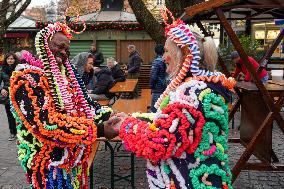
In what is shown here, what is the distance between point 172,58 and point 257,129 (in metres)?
3.26

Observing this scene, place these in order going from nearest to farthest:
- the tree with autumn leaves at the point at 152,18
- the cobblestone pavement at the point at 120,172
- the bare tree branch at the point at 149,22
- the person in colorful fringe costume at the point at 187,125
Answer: the person in colorful fringe costume at the point at 187,125
the cobblestone pavement at the point at 120,172
the tree with autumn leaves at the point at 152,18
the bare tree branch at the point at 149,22

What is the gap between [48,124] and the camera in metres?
2.54

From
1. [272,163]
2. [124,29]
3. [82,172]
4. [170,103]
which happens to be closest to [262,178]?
[272,163]

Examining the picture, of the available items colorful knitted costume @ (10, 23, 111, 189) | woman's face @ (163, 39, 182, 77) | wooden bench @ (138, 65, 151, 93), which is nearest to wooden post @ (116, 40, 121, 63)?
wooden bench @ (138, 65, 151, 93)

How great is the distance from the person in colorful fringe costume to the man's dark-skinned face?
31.1 inches

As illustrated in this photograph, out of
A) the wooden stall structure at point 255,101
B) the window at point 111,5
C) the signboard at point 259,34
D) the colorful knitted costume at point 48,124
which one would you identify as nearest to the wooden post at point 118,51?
the window at point 111,5

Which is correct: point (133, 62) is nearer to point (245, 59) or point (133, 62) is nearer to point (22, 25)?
point (245, 59)

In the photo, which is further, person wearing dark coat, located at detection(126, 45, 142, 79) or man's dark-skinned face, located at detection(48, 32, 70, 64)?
person wearing dark coat, located at detection(126, 45, 142, 79)

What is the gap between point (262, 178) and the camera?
18.9ft

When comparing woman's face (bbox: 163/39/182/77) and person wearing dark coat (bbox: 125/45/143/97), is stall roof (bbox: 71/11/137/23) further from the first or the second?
woman's face (bbox: 163/39/182/77)

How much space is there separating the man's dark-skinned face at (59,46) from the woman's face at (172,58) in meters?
0.82

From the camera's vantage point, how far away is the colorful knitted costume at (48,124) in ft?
8.40

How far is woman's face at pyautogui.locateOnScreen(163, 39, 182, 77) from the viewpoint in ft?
8.26

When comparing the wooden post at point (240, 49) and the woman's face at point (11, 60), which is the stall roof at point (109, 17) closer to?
the woman's face at point (11, 60)
